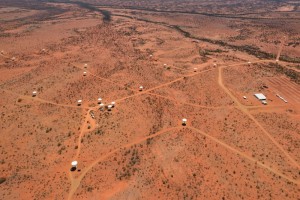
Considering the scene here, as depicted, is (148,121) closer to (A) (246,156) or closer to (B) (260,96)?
(A) (246,156)

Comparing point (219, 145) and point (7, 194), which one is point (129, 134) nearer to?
point (219, 145)

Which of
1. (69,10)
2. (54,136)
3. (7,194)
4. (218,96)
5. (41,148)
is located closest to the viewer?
(7,194)

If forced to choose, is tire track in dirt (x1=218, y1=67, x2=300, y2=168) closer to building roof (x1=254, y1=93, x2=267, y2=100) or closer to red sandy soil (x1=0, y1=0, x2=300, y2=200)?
red sandy soil (x1=0, y1=0, x2=300, y2=200)

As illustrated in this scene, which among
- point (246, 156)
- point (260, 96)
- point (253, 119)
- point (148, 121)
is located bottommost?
point (148, 121)

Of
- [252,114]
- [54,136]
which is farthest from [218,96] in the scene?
[54,136]

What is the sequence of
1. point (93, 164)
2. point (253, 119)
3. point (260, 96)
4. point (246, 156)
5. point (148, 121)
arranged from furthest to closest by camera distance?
1. point (260, 96)
2. point (253, 119)
3. point (148, 121)
4. point (246, 156)
5. point (93, 164)

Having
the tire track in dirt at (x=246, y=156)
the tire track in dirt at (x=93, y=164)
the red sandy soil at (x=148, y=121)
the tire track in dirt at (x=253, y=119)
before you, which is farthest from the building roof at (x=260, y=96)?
the tire track in dirt at (x=93, y=164)

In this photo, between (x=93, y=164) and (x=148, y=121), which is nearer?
(x=93, y=164)

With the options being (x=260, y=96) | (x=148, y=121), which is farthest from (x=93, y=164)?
(x=260, y=96)

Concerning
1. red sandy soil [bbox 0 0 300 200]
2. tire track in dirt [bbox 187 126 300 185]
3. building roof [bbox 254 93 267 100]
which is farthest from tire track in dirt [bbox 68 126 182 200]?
building roof [bbox 254 93 267 100]
